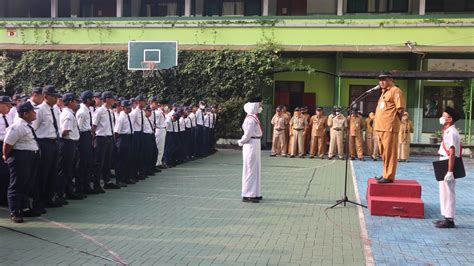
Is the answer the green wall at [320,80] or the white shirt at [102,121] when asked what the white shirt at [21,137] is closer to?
the white shirt at [102,121]

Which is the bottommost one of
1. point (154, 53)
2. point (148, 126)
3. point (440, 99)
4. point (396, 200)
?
point (396, 200)

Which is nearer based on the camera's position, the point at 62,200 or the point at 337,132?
the point at 62,200

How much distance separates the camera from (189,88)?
22.0 metres

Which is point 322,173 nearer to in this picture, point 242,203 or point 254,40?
point 242,203

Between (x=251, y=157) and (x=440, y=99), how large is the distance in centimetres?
1537

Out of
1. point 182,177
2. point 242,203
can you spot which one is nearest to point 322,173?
point 182,177

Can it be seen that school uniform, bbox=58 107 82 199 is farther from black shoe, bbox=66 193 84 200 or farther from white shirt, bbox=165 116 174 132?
white shirt, bbox=165 116 174 132

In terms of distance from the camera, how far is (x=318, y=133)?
1889 centimetres

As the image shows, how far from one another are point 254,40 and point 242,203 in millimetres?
13485

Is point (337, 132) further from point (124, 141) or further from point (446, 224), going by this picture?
point (446, 224)

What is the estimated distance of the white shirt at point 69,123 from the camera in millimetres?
8508

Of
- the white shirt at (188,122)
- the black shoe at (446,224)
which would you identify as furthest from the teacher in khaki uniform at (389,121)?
the white shirt at (188,122)

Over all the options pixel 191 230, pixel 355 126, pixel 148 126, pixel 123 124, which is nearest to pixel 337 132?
pixel 355 126

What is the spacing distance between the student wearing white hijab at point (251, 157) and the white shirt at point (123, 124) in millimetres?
2893
